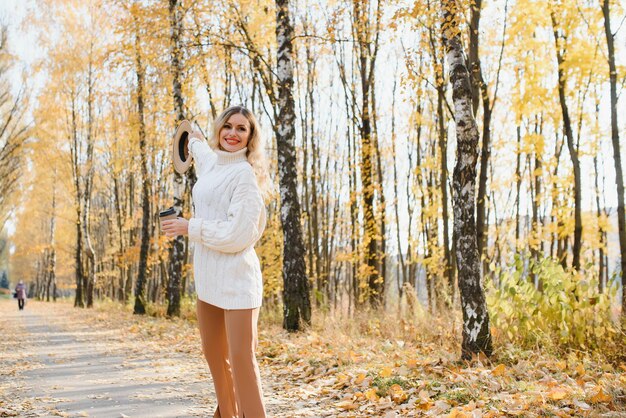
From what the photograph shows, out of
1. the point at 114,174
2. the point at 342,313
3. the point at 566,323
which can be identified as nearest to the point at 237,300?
the point at 566,323

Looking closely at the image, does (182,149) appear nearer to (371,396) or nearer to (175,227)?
(175,227)

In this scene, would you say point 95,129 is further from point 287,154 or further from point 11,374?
point 11,374

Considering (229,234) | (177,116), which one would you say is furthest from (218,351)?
(177,116)

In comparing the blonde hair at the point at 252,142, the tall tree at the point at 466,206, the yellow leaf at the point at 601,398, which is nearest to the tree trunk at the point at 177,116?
the tall tree at the point at 466,206

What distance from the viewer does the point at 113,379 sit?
5.94 m

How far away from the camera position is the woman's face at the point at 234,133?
303 centimetres

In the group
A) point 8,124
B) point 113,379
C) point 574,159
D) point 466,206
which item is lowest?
point 113,379

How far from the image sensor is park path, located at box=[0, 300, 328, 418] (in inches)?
178

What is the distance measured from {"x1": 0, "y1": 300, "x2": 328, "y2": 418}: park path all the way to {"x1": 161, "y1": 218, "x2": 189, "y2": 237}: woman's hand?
2103mm

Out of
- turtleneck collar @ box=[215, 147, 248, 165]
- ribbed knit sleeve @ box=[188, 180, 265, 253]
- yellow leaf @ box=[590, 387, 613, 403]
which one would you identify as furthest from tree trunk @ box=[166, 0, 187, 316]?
yellow leaf @ box=[590, 387, 613, 403]

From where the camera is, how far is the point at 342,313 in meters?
10.1

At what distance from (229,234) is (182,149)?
1.08 m

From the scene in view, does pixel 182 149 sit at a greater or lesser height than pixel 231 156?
greater

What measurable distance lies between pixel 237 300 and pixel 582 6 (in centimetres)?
1287
